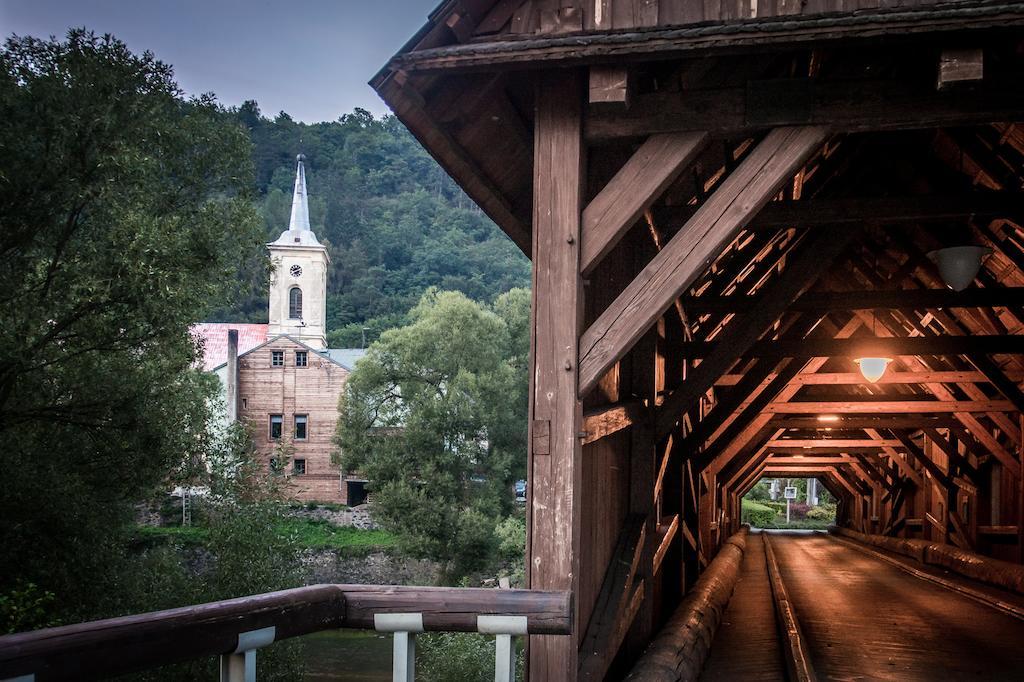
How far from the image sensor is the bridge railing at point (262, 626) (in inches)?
83.4

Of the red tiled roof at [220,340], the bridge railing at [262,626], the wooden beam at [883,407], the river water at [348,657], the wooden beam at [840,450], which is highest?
the red tiled roof at [220,340]

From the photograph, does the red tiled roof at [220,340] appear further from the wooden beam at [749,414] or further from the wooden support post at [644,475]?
the wooden support post at [644,475]

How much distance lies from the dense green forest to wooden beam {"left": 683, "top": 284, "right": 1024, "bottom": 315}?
201 ft

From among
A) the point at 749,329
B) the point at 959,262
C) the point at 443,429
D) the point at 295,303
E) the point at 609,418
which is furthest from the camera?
the point at 295,303

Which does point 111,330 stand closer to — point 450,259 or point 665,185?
point 665,185

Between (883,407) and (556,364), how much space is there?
11518mm

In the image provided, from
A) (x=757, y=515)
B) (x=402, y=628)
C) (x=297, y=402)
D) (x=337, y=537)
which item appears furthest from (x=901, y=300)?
(x=757, y=515)

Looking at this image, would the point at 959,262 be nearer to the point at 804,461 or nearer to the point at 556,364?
the point at 556,364

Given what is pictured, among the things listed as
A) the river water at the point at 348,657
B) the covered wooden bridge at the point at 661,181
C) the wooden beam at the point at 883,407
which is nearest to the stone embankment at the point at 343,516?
the river water at the point at 348,657

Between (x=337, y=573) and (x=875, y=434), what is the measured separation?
76.0 ft

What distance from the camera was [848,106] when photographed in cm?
422

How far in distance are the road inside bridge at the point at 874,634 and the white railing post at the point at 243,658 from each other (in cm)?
402

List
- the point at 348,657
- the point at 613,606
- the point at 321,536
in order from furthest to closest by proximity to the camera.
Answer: the point at 321,536, the point at 348,657, the point at 613,606

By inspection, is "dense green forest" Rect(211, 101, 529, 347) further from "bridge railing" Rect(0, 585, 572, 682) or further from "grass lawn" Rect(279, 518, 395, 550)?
"bridge railing" Rect(0, 585, 572, 682)
